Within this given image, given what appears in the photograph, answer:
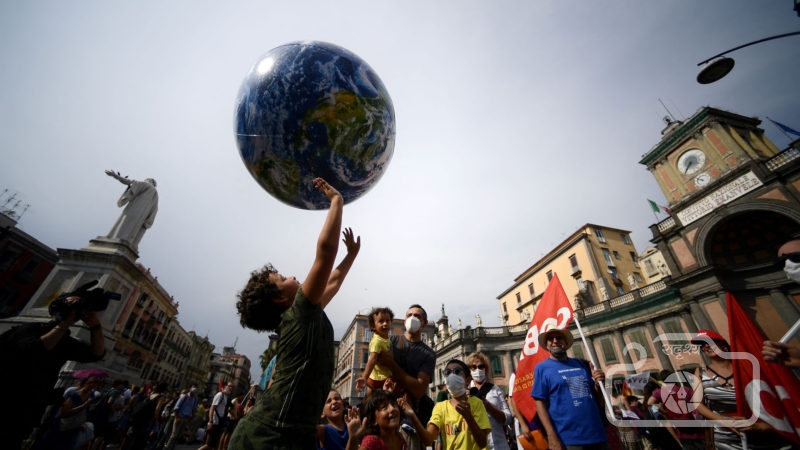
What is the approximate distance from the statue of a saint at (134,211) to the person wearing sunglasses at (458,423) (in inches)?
855

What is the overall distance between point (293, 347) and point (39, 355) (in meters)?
2.95

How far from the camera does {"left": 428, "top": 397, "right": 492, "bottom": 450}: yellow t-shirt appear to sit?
315 cm

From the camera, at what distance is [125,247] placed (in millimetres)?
17125

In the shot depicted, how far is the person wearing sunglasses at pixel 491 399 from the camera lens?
3.90m

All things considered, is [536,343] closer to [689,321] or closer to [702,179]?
[689,321]

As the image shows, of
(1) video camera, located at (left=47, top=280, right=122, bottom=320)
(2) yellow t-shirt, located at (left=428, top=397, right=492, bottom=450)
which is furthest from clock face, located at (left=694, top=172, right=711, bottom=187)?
(1) video camera, located at (left=47, top=280, right=122, bottom=320)

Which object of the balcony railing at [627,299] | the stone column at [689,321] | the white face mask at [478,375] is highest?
the balcony railing at [627,299]

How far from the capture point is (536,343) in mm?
5746

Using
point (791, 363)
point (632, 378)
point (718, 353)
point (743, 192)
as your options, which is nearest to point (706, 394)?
point (718, 353)

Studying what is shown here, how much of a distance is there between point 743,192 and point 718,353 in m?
18.2

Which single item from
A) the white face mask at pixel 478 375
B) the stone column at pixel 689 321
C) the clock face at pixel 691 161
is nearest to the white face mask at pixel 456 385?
the white face mask at pixel 478 375

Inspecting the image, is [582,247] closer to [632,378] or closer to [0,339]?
[632,378]

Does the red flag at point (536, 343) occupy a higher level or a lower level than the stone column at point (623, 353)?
lower

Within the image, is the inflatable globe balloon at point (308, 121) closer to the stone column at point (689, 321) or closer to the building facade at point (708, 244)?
the building facade at point (708, 244)
